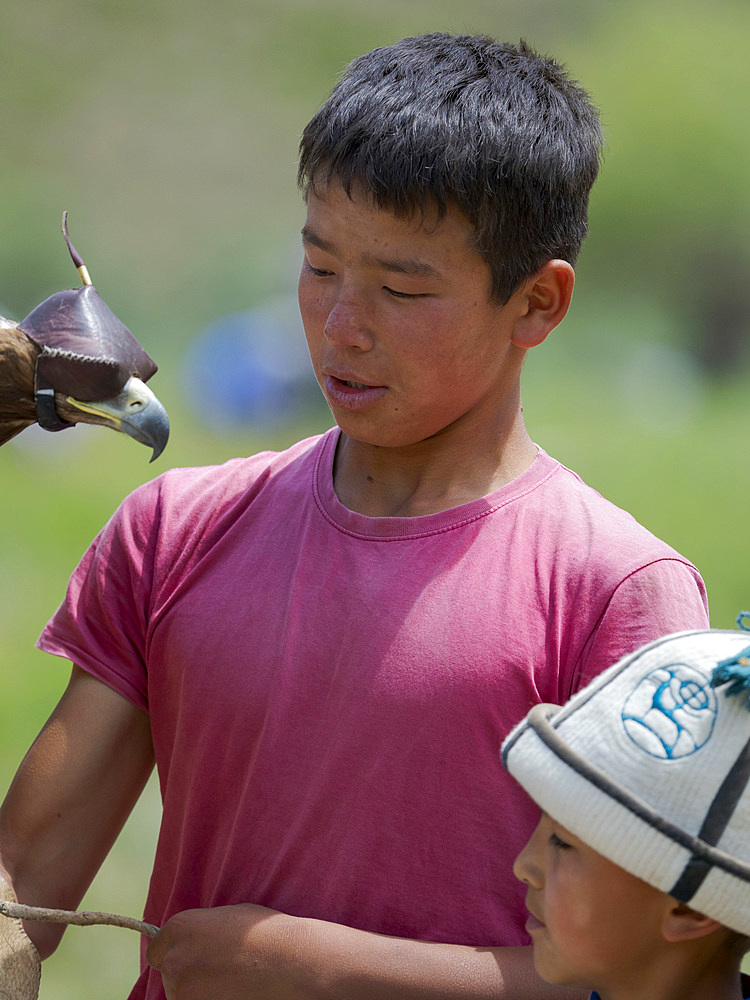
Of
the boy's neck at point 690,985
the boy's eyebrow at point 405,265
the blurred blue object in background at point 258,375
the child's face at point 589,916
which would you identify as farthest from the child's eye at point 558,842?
the blurred blue object in background at point 258,375

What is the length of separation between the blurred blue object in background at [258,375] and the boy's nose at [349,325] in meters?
3.69

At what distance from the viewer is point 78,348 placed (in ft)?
3.39

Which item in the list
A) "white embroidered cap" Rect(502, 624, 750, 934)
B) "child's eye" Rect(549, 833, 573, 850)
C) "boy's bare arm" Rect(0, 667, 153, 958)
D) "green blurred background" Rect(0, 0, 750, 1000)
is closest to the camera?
"white embroidered cap" Rect(502, 624, 750, 934)

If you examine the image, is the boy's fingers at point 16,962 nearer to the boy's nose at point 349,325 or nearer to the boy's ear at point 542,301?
the boy's nose at point 349,325

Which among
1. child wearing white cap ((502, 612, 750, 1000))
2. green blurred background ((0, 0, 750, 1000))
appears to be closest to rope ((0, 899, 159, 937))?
child wearing white cap ((502, 612, 750, 1000))

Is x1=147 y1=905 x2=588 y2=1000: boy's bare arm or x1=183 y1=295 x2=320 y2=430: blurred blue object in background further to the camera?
x1=183 y1=295 x2=320 y2=430: blurred blue object in background

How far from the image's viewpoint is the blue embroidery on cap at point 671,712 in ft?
2.71

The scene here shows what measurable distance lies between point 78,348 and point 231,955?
1.96 ft

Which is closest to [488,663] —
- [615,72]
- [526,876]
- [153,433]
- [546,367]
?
[526,876]

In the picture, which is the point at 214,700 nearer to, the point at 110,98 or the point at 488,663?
the point at 488,663

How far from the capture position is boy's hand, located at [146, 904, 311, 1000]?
1059 mm

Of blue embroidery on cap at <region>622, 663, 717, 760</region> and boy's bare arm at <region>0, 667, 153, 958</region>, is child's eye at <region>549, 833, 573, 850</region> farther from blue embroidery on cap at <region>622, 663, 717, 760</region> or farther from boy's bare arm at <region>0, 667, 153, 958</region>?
boy's bare arm at <region>0, 667, 153, 958</region>

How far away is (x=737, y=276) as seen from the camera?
621cm

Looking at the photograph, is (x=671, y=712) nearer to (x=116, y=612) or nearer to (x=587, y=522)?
(x=587, y=522)
